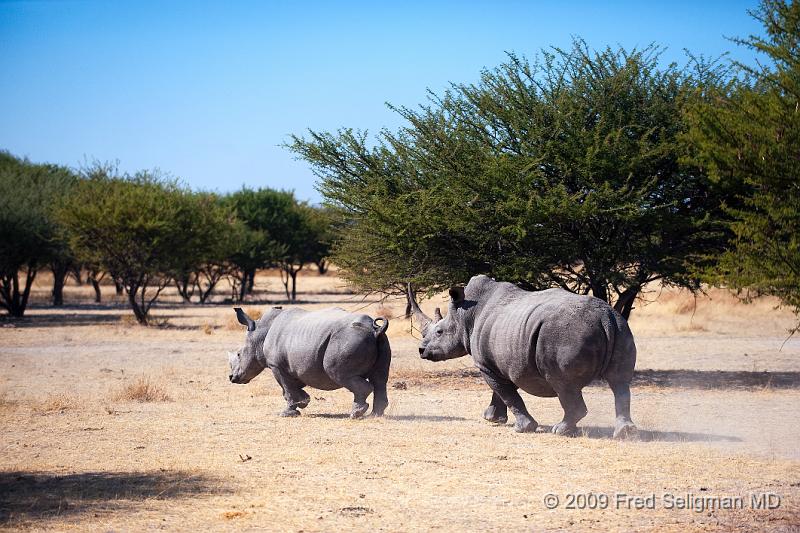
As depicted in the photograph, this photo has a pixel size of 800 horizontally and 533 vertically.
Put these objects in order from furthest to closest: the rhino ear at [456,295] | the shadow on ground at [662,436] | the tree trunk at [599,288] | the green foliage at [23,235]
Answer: the green foliage at [23,235] → the tree trunk at [599,288] → the rhino ear at [456,295] → the shadow on ground at [662,436]

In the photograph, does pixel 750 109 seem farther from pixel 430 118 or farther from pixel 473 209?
pixel 430 118

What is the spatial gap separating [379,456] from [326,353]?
2.91 m

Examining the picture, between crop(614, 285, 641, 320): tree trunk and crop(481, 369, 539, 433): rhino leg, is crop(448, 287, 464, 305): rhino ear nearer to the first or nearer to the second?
crop(481, 369, 539, 433): rhino leg

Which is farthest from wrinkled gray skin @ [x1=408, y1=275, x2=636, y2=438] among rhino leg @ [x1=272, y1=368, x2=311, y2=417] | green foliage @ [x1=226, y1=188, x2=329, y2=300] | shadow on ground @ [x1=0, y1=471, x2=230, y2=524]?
green foliage @ [x1=226, y1=188, x2=329, y2=300]

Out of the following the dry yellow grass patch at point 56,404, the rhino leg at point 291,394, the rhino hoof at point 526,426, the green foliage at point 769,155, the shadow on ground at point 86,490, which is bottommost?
the shadow on ground at point 86,490

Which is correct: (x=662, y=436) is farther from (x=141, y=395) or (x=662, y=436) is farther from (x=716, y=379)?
(x=141, y=395)

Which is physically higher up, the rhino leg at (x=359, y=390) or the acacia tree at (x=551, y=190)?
the acacia tree at (x=551, y=190)

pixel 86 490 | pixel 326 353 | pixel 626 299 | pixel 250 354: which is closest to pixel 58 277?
pixel 626 299

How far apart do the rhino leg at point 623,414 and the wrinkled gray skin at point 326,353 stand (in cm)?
300

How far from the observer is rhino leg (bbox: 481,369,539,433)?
11.7m

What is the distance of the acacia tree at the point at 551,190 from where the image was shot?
17.7 m

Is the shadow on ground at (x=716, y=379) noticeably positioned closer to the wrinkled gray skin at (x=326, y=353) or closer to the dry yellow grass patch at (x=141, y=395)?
the wrinkled gray skin at (x=326, y=353)

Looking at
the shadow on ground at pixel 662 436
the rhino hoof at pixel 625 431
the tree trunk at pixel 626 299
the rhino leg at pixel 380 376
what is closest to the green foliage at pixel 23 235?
the tree trunk at pixel 626 299

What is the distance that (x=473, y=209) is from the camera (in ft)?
59.0
